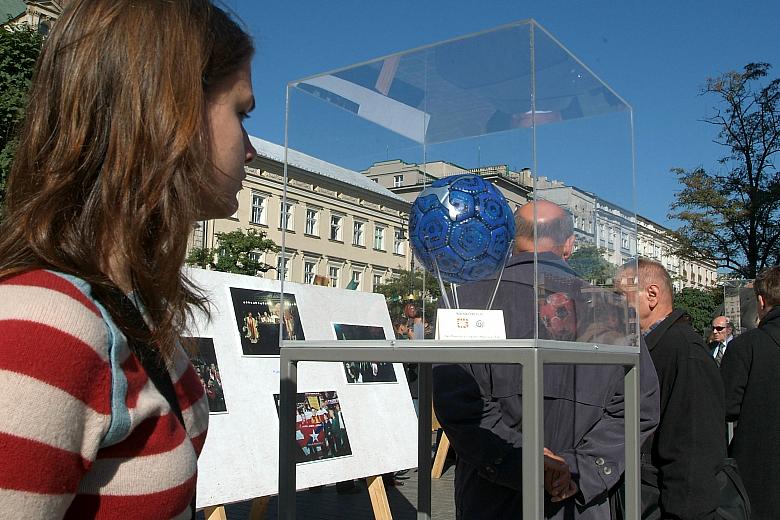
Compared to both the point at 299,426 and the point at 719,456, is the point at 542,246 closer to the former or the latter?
the point at 719,456

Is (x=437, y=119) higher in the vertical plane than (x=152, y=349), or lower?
higher

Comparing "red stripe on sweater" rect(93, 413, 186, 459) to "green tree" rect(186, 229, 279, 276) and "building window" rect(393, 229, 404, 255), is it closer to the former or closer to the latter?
"building window" rect(393, 229, 404, 255)

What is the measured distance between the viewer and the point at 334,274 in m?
2.71

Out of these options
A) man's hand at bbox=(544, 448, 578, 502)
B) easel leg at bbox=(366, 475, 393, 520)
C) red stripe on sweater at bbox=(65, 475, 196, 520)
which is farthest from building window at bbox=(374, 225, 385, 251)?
easel leg at bbox=(366, 475, 393, 520)

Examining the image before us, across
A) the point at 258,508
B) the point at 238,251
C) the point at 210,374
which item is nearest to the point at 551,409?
the point at 210,374

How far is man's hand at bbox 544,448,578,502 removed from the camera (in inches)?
97.6

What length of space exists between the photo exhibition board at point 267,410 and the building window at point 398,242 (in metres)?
1.79

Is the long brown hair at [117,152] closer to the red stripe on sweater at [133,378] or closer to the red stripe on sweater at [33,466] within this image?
the red stripe on sweater at [133,378]

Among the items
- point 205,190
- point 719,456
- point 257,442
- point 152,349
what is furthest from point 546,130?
point 257,442

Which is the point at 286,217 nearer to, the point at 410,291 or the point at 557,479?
the point at 410,291

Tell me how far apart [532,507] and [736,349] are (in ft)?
11.8

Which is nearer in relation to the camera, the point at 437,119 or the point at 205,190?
the point at 205,190

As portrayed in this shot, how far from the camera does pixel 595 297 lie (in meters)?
2.36

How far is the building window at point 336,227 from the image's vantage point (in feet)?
9.31
